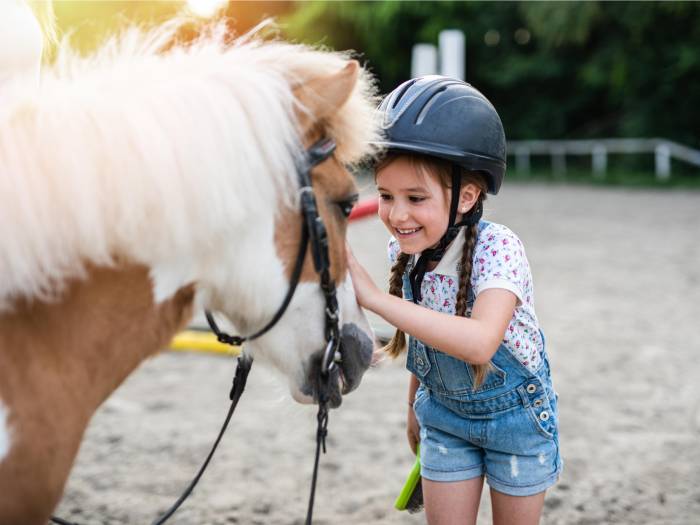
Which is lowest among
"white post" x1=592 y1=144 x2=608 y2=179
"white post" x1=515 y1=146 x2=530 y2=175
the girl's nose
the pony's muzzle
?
"white post" x1=515 y1=146 x2=530 y2=175

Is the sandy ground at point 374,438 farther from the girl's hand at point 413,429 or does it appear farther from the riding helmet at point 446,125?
the riding helmet at point 446,125

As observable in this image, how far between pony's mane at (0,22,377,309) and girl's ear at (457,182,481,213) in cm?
70

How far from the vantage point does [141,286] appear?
135cm

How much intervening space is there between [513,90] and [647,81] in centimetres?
626

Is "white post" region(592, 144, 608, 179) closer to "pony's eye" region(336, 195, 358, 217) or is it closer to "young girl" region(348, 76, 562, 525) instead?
"young girl" region(348, 76, 562, 525)

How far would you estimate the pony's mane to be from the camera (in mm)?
1252

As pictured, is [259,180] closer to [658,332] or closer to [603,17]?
[658,332]

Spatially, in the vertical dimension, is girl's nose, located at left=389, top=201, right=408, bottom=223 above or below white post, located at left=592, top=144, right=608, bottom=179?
above

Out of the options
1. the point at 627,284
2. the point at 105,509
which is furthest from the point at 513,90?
the point at 105,509

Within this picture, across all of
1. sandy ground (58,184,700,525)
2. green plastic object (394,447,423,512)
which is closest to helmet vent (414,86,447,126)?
sandy ground (58,184,700,525)

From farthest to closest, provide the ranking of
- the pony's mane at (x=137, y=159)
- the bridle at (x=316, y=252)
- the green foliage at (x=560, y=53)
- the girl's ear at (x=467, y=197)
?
the green foliage at (x=560, y=53) < the girl's ear at (x=467, y=197) < the bridle at (x=316, y=252) < the pony's mane at (x=137, y=159)

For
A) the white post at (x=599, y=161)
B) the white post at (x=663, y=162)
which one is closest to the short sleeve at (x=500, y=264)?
the white post at (x=663, y=162)

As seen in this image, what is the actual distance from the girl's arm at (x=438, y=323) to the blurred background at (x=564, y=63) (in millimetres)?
15069

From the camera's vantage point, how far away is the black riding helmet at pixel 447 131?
1895 millimetres
